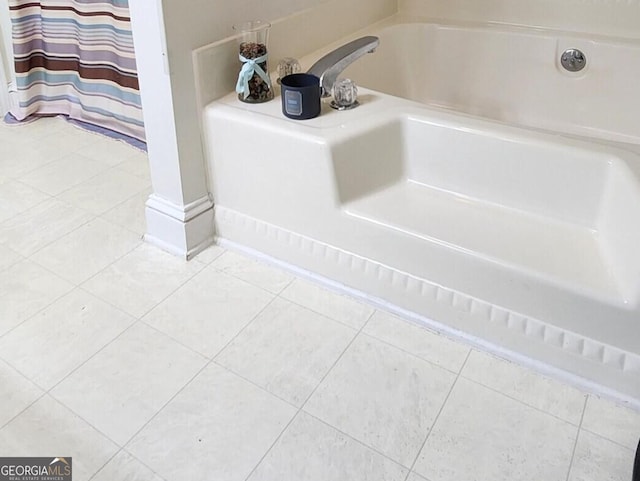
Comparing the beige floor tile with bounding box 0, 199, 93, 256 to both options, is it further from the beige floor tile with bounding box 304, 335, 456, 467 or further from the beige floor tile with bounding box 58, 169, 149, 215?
the beige floor tile with bounding box 304, 335, 456, 467

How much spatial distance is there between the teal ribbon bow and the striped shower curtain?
0.86 m

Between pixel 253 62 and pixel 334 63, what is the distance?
220 millimetres

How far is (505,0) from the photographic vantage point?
6.79 feet

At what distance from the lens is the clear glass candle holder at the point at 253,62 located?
1546mm

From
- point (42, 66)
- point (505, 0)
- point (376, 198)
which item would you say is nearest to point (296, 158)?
point (376, 198)

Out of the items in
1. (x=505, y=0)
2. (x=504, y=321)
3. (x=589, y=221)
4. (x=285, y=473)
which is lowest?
(x=285, y=473)

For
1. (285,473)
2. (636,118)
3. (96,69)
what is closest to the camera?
(285,473)

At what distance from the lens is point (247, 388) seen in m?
1.30

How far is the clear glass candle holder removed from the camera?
155 cm

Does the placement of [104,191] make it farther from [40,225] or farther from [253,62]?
[253,62]

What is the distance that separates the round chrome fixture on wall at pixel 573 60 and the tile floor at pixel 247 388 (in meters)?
1.11

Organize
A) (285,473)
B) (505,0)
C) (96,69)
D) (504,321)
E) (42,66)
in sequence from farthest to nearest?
(42,66) → (96,69) → (505,0) → (504,321) → (285,473)

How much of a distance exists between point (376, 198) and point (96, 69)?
150cm

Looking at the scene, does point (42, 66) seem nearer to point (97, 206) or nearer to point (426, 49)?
point (97, 206)
